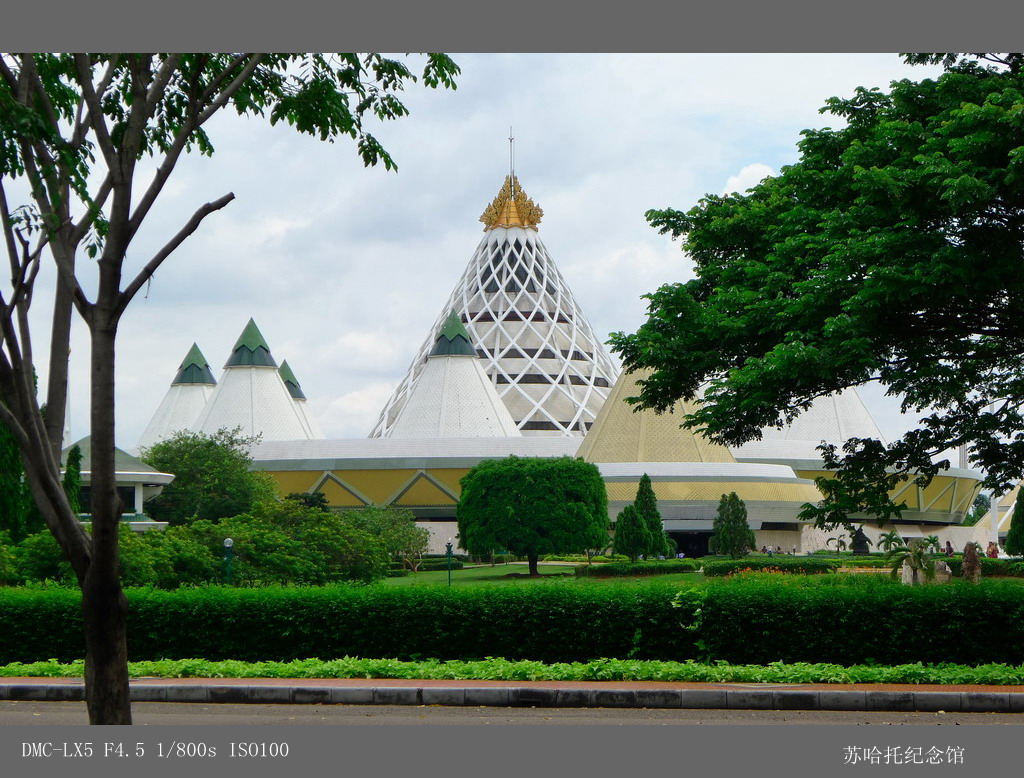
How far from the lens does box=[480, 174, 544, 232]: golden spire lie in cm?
9175

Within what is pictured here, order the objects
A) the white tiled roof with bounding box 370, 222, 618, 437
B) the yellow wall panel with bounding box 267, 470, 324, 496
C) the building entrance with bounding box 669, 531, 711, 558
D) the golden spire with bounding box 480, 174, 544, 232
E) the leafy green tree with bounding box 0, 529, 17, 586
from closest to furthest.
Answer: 1. the leafy green tree with bounding box 0, 529, 17, 586
2. the building entrance with bounding box 669, 531, 711, 558
3. the yellow wall panel with bounding box 267, 470, 324, 496
4. the white tiled roof with bounding box 370, 222, 618, 437
5. the golden spire with bounding box 480, 174, 544, 232

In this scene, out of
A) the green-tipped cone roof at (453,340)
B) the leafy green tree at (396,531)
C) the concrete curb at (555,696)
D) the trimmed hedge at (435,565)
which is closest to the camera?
the concrete curb at (555,696)

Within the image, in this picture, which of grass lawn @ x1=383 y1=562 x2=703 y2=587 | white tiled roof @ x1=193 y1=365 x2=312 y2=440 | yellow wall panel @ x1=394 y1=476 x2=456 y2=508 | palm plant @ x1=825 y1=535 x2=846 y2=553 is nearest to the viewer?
grass lawn @ x1=383 y1=562 x2=703 y2=587

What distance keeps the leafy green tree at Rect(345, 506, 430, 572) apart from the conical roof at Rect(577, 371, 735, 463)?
1259 cm

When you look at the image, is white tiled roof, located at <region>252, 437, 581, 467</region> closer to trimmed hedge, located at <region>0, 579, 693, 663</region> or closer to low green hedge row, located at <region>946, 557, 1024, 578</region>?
low green hedge row, located at <region>946, 557, 1024, 578</region>

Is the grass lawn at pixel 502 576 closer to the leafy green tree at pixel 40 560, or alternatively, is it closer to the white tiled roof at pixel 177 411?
the leafy green tree at pixel 40 560

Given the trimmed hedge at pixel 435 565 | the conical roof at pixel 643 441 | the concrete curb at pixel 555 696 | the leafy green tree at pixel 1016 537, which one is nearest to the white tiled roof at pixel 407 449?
the conical roof at pixel 643 441

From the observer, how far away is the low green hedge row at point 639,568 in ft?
114

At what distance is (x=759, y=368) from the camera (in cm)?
1305

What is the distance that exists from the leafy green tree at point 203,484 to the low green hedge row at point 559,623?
33.6 m

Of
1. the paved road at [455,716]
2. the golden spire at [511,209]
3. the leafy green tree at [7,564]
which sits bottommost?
the paved road at [455,716]

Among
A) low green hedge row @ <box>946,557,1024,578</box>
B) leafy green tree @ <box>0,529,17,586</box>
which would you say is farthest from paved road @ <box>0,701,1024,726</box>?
low green hedge row @ <box>946,557,1024,578</box>

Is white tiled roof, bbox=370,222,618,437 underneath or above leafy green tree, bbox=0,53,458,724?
above

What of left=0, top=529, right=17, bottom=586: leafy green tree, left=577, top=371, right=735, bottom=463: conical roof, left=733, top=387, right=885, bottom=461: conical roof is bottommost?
left=0, top=529, right=17, bottom=586: leafy green tree
